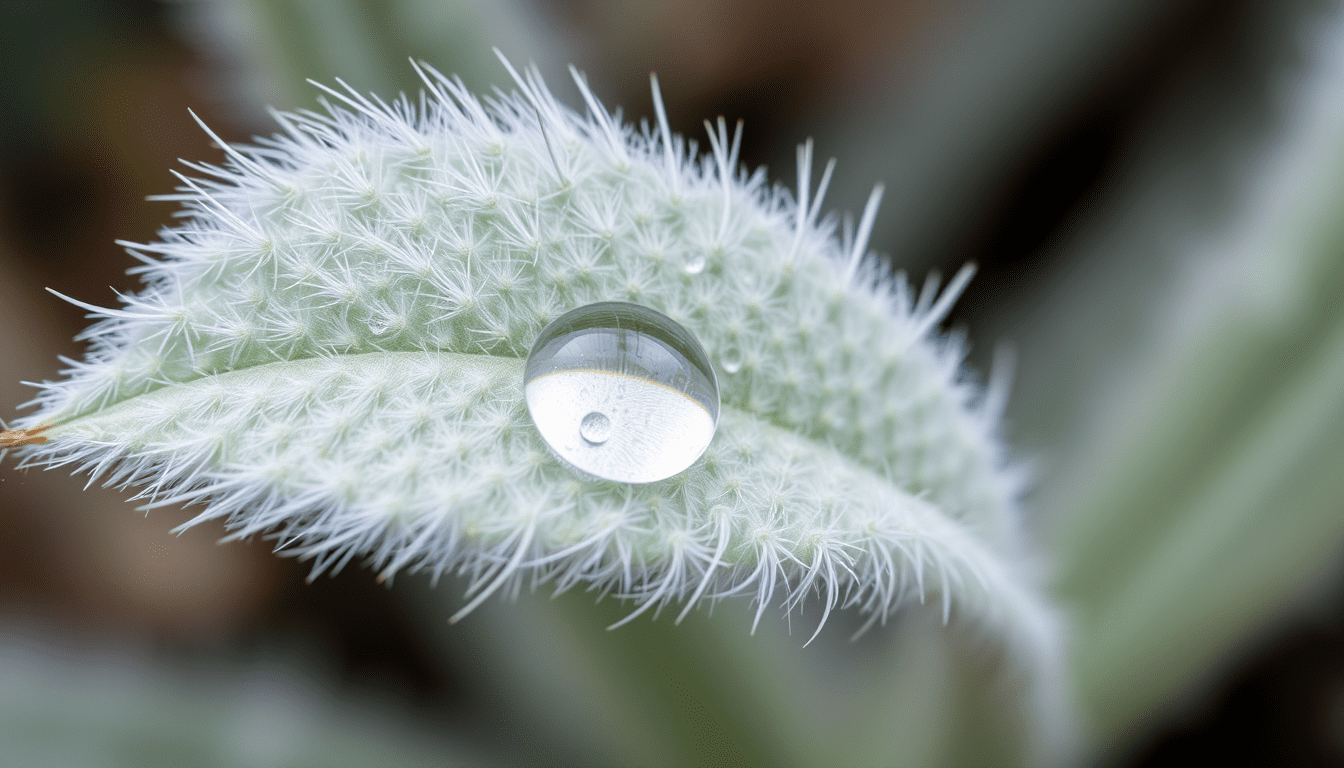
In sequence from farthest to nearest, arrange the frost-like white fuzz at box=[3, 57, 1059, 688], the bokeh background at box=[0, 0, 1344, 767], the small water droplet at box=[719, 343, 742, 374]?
the bokeh background at box=[0, 0, 1344, 767]
the small water droplet at box=[719, 343, 742, 374]
the frost-like white fuzz at box=[3, 57, 1059, 688]

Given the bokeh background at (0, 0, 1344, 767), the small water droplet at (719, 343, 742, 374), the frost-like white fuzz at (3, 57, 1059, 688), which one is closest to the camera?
the frost-like white fuzz at (3, 57, 1059, 688)

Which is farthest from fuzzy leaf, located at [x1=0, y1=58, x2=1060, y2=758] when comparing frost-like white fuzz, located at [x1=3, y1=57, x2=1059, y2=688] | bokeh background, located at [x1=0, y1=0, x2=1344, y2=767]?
bokeh background, located at [x1=0, y1=0, x2=1344, y2=767]

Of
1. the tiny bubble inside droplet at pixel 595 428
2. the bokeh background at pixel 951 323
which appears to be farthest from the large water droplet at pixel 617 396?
the bokeh background at pixel 951 323

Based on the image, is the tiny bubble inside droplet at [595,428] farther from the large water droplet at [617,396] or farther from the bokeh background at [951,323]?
the bokeh background at [951,323]

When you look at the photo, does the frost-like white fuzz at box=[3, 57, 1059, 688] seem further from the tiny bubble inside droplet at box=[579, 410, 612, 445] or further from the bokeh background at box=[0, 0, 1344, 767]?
the bokeh background at box=[0, 0, 1344, 767]

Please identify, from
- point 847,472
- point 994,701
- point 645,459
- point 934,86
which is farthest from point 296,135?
point 934,86

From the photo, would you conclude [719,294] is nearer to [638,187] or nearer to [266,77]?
[638,187]

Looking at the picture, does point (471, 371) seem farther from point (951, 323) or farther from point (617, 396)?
point (951, 323)
